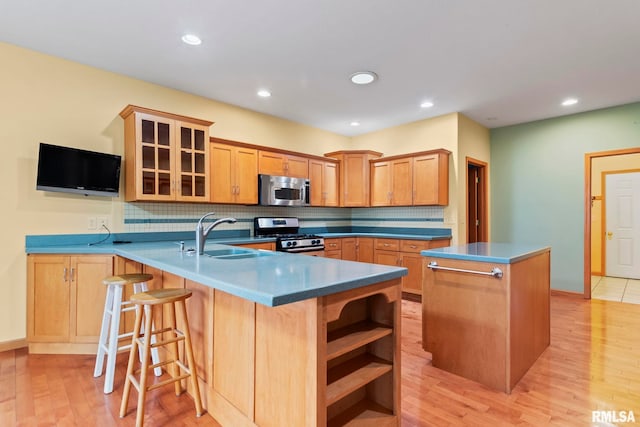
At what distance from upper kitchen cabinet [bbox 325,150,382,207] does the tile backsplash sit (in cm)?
44

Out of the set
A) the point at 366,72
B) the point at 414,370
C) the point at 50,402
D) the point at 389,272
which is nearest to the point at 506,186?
the point at 366,72

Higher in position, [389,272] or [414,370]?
[389,272]

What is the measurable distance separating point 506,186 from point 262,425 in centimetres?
528

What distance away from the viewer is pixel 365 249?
16.5ft

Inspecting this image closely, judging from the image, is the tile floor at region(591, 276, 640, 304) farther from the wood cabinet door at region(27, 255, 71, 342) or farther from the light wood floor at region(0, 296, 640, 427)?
the wood cabinet door at region(27, 255, 71, 342)

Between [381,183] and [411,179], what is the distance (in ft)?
1.79

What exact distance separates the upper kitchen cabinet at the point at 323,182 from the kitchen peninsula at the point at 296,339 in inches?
124

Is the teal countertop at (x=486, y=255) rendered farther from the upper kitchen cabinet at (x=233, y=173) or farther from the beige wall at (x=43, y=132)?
the beige wall at (x=43, y=132)

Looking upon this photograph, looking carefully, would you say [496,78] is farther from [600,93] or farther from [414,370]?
[414,370]

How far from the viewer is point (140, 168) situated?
10.5 ft

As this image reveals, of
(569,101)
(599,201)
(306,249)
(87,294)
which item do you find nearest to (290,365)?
(87,294)

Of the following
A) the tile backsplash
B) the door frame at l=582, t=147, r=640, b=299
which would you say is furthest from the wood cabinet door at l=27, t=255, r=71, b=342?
the door frame at l=582, t=147, r=640, b=299

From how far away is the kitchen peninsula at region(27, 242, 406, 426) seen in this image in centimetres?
125

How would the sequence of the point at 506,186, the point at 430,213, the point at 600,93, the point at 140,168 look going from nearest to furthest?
the point at 140,168 → the point at 600,93 → the point at 430,213 → the point at 506,186
